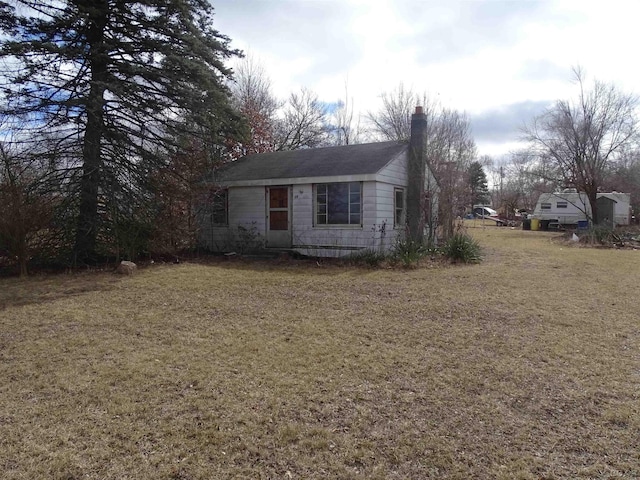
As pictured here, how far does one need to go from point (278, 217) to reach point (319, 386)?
934 centimetres

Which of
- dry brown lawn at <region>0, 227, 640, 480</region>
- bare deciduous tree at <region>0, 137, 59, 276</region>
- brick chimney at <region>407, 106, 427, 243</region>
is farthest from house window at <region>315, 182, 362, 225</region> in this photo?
bare deciduous tree at <region>0, 137, 59, 276</region>

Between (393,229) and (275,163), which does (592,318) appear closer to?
(393,229)

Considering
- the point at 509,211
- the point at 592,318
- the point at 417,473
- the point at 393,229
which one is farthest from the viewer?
the point at 509,211

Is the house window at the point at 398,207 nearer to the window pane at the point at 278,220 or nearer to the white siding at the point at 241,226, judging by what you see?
the window pane at the point at 278,220

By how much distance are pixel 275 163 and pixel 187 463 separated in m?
11.9

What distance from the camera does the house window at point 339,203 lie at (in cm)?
1117

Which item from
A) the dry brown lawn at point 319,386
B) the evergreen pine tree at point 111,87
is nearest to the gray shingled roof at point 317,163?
the evergreen pine tree at point 111,87

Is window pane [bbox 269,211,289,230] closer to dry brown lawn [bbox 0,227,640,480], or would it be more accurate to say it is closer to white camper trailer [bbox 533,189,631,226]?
dry brown lawn [bbox 0,227,640,480]

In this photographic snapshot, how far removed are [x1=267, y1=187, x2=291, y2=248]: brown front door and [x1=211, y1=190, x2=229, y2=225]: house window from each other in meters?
1.67

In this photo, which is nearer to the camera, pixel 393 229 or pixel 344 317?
pixel 344 317

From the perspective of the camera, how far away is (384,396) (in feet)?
10.5

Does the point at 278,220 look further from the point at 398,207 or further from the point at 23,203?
the point at 23,203

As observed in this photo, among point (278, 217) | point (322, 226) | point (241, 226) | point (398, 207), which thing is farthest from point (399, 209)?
point (241, 226)

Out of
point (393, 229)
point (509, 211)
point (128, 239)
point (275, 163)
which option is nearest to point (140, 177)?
point (128, 239)
